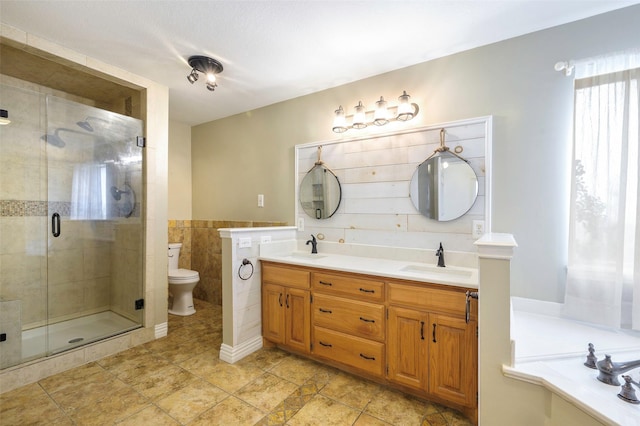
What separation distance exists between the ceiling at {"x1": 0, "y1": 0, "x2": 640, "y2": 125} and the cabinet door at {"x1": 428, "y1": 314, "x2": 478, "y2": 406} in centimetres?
190

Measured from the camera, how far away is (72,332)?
2412 mm

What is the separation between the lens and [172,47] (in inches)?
82.2

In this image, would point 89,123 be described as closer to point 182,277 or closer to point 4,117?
point 4,117

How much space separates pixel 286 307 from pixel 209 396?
2.60 ft

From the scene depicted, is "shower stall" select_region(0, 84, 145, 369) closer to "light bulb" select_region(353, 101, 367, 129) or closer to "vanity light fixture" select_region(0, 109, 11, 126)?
"vanity light fixture" select_region(0, 109, 11, 126)

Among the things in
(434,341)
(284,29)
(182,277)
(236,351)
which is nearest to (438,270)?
(434,341)

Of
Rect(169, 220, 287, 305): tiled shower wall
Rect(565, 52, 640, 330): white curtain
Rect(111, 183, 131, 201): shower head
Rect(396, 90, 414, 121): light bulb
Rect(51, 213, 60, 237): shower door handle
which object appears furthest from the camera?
Rect(169, 220, 287, 305): tiled shower wall

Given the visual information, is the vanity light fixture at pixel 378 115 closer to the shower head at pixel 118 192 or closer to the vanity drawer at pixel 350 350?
the vanity drawer at pixel 350 350

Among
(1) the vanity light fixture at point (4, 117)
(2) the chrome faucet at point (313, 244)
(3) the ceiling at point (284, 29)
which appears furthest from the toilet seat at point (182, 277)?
(3) the ceiling at point (284, 29)

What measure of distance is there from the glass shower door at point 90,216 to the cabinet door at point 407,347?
2357mm

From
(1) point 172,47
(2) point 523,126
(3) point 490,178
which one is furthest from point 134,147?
(2) point 523,126

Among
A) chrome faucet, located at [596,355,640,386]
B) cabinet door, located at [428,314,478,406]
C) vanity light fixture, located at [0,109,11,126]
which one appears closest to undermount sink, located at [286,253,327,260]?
cabinet door, located at [428,314,478,406]

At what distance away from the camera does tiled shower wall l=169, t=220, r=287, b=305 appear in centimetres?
358

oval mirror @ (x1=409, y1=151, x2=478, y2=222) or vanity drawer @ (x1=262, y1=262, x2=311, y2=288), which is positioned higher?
oval mirror @ (x1=409, y1=151, x2=478, y2=222)
